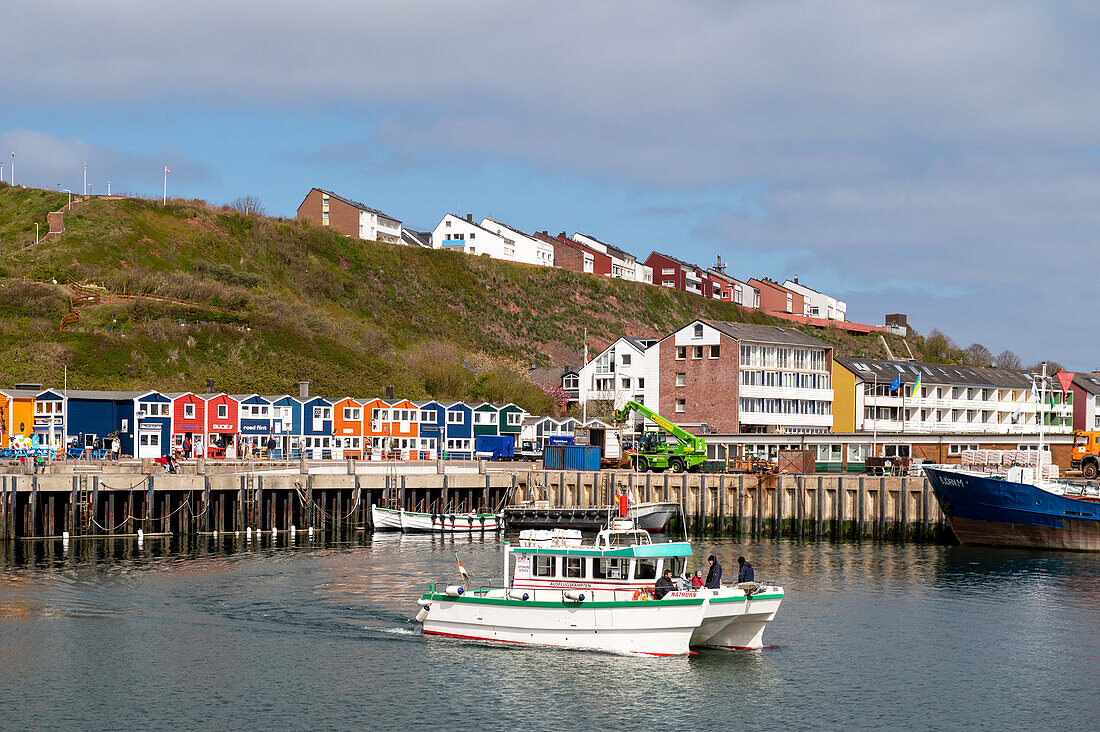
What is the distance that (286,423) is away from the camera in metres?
101

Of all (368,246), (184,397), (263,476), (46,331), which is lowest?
(263,476)

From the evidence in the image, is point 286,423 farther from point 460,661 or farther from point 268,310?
point 460,661

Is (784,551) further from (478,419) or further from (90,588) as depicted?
(478,419)

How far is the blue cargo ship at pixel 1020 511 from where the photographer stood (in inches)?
2717

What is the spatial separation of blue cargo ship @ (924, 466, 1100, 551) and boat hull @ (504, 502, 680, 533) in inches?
721

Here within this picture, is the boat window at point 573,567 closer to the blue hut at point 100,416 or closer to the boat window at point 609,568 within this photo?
the boat window at point 609,568

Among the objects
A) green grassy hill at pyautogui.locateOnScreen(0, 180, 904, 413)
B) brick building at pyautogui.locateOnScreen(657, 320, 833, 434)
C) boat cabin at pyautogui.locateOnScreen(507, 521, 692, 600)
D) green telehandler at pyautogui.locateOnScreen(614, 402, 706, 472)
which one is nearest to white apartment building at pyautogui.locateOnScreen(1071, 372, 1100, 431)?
brick building at pyautogui.locateOnScreen(657, 320, 833, 434)

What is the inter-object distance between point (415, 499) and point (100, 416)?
93.2 feet

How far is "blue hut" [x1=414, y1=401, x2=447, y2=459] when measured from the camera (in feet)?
358

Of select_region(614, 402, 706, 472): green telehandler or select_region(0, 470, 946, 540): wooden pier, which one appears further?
select_region(614, 402, 706, 472): green telehandler

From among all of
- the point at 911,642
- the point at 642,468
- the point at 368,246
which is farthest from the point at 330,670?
the point at 368,246

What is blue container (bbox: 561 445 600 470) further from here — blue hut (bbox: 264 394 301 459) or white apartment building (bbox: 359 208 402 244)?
white apartment building (bbox: 359 208 402 244)

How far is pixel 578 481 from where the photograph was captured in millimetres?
86438

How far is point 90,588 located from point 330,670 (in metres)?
17.9
